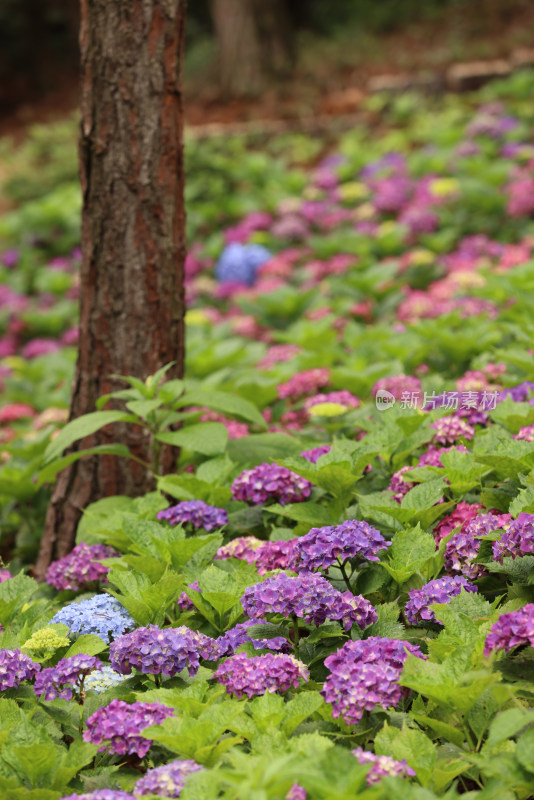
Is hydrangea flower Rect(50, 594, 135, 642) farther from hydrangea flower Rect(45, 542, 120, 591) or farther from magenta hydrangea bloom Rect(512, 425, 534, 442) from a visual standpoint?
magenta hydrangea bloom Rect(512, 425, 534, 442)

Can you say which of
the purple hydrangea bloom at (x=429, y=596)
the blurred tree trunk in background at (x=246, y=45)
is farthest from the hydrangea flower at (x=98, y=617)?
the blurred tree trunk in background at (x=246, y=45)

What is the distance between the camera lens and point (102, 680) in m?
1.84

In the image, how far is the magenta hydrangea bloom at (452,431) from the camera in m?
2.51

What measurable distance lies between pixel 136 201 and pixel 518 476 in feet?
4.85

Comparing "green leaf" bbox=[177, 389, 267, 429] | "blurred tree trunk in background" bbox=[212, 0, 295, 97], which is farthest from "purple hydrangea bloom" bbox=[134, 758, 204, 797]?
"blurred tree trunk in background" bbox=[212, 0, 295, 97]

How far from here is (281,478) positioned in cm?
244

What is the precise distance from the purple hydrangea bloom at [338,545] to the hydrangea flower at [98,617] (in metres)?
0.43

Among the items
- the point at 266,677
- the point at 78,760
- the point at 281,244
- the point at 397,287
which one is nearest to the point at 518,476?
the point at 266,677

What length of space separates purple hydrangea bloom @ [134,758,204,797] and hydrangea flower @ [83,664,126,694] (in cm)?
38

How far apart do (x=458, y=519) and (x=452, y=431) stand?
39 centimetres

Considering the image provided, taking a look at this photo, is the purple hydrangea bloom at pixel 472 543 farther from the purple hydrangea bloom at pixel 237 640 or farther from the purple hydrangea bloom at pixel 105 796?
the purple hydrangea bloom at pixel 105 796

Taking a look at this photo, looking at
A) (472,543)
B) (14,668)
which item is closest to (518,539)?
(472,543)

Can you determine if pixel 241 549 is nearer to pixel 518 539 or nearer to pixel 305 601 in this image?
pixel 305 601

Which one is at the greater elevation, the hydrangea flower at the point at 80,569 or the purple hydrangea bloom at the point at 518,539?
the purple hydrangea bloom at the point at 518,539
